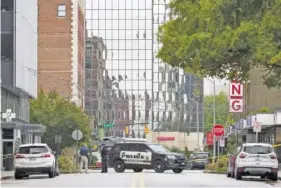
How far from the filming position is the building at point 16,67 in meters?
48.4

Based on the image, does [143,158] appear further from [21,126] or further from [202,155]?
[202,155]

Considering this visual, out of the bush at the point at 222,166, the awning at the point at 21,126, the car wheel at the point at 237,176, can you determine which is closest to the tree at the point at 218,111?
the awning at the point at 21,126

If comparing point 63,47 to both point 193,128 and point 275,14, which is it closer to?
point 193,128

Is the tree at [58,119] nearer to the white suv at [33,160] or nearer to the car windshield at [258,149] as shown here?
the white suv at [33,160]

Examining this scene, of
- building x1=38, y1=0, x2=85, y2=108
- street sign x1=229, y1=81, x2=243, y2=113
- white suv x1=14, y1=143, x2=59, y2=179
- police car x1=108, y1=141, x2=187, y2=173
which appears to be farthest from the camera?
building x1=38, y1=0, x2=85, y2=108

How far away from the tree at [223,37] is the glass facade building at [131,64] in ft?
293

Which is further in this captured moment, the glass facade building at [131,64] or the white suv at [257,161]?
the glass facade building at [131,64]

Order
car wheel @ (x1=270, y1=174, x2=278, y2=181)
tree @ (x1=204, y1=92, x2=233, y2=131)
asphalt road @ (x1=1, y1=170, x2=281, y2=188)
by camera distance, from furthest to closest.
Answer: tree @ (x1=204, y1=92, x2=233, y2=131) → car wheel @ (x1=270, y1=174, x2=278, y2=181) → asphalt road @ (x1=1, y1=170, x2=281, y2=188)

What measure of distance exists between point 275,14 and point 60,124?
151 feet

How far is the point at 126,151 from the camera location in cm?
4469

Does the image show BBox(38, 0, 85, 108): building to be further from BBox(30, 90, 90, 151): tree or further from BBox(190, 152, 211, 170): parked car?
BBox(190, 152, 211, 170): parked car

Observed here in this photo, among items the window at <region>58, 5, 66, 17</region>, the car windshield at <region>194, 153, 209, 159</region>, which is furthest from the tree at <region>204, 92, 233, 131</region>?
the car windshield at <region>194, 153, 209, 159</region>

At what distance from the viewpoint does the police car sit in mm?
44000

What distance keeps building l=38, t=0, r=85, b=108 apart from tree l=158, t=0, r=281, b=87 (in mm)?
58228
